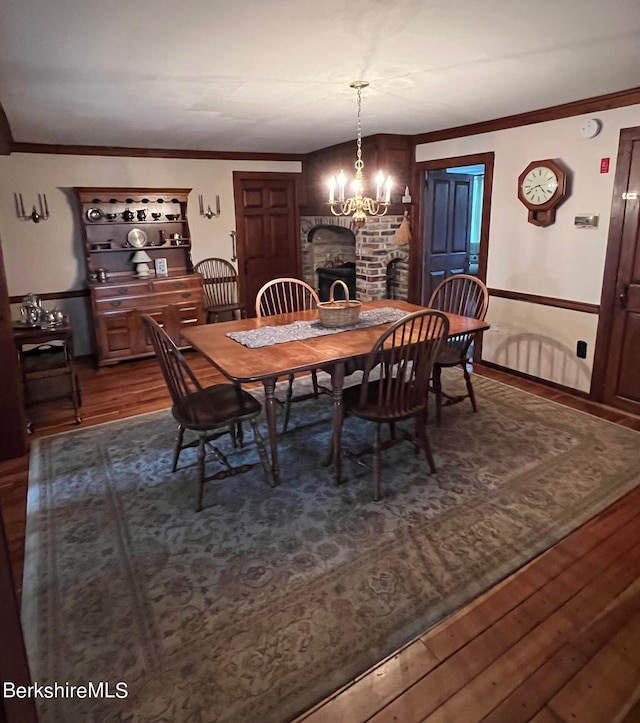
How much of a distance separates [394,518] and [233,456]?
1.15 metres

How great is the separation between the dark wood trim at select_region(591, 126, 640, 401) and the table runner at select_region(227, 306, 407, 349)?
1.59 meters

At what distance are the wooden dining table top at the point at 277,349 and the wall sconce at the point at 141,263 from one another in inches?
96.4

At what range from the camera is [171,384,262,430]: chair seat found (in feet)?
8.26

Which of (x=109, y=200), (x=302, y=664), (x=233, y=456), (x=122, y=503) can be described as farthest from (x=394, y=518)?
(x=109, y=200)

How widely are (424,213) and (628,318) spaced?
229 centimetres

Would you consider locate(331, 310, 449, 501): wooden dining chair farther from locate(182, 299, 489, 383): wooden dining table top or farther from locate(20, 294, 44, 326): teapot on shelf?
locate(20, 294, 44, 326): teapot on shelf

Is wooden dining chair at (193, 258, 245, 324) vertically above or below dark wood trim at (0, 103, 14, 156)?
below

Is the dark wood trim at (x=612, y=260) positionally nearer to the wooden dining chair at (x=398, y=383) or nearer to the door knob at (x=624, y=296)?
the door knob at (x=624, y=296)

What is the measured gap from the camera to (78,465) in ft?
9.93

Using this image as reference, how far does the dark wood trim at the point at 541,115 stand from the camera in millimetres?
3297

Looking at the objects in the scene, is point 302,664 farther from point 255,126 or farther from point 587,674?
point 255,126

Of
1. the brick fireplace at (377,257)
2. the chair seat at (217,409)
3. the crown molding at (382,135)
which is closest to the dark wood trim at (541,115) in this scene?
the crown molding at (382,135)

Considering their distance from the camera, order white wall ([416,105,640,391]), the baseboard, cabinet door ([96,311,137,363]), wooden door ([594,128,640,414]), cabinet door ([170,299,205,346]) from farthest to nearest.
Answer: cabinet door ([170,299,205,346]), cabinet door ([96,311,137,363]), the baseboard, white wall ([416,105,640,391]), wooden door ([594,128,640,414])

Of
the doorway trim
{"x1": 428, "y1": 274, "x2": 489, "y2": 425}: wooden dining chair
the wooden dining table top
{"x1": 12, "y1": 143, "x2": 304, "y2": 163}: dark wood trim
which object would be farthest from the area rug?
{"x1": 12, "y1": 143, "x2": 304, "y2": 163}: dark wood trim
